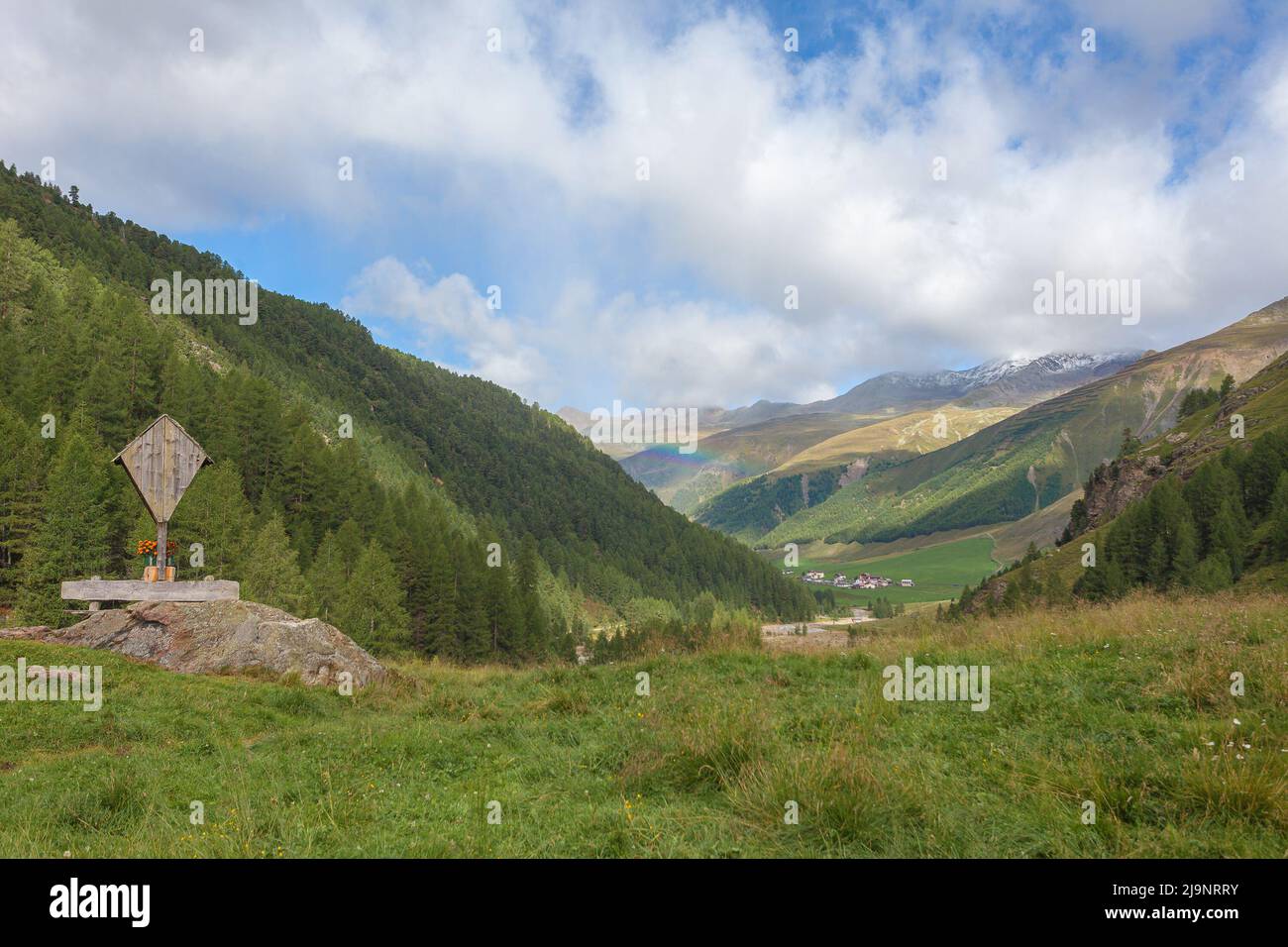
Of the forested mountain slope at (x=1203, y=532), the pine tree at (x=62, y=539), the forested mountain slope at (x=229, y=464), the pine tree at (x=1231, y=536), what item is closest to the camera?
the pine tree at (x=62, y=539)

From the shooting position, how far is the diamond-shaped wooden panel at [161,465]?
19094mm

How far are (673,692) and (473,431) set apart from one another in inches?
7610

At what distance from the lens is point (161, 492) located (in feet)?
63.5

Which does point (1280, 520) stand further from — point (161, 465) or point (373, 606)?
point (161, 465)

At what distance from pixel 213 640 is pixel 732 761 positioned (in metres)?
17.0

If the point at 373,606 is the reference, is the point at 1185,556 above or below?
above

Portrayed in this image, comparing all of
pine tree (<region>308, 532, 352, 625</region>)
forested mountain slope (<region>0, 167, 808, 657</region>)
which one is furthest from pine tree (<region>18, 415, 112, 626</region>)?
pine tree (<region>308, 532, 352, 625</region>)

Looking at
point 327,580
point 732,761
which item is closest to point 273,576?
point 327,580

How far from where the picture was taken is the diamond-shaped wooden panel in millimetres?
19094

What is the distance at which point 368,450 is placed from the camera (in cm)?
11762

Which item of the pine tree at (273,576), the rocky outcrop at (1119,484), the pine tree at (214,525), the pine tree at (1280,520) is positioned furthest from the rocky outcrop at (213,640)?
the rocky outcrop at (1119,484)

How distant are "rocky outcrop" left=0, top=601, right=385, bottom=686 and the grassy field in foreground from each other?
2.85 m

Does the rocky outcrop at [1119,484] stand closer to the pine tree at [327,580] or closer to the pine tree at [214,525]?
the pine tree at [327,580]

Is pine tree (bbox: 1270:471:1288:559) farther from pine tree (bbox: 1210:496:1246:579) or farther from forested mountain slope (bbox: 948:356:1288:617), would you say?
pine tree (bbox: 1210:496:1246:579)
